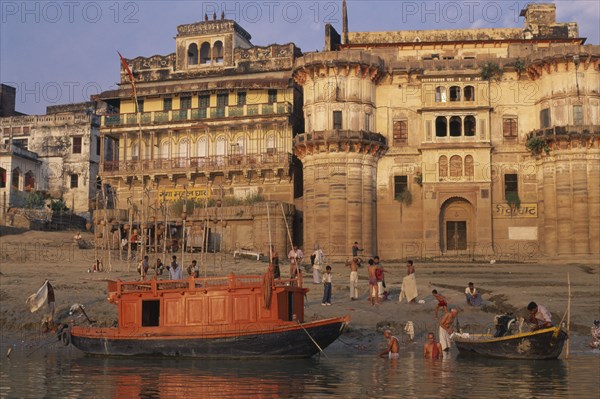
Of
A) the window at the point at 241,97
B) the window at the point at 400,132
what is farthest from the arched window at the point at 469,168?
the window at the point at 241,97

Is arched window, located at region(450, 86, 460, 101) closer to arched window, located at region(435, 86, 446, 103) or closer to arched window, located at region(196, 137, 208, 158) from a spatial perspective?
arched window, located at region(435, 86, 446, 103)

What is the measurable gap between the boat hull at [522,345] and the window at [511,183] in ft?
79.3

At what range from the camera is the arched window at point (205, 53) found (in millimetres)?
53969

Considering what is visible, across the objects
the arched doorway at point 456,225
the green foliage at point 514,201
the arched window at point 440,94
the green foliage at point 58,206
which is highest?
the arched window at point 440,94

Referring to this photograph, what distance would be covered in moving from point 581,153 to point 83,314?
1095 inches

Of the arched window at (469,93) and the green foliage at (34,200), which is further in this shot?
the green foliage at (34,200)

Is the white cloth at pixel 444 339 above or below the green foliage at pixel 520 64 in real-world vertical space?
below

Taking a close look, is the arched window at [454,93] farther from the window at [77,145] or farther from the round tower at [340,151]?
the window at [77,145]

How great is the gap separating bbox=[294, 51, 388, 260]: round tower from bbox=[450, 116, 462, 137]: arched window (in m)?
3.96

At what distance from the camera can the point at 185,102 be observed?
51.3m

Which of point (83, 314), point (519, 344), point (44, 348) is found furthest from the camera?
point (83, 314)

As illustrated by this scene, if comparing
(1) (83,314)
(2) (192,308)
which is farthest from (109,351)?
(1) (83,314)

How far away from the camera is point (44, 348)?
2545 cm

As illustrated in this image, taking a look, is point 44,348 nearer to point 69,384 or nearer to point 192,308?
point 192,308
